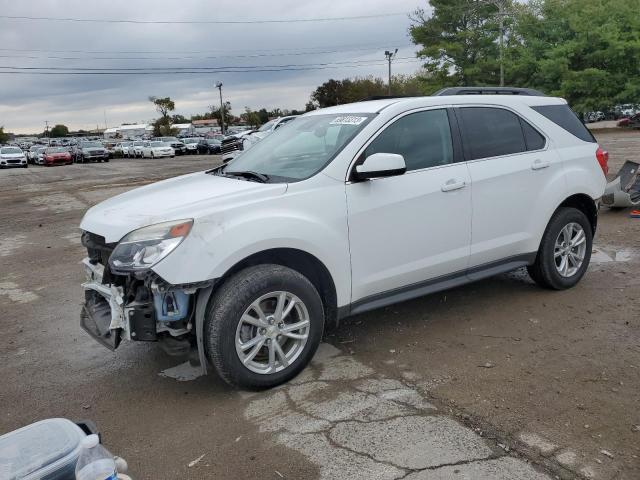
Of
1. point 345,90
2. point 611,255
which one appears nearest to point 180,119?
point 345,90

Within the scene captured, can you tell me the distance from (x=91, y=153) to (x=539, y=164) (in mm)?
41537

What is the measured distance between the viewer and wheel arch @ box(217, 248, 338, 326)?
3670 millimetres

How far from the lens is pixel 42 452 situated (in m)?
2.06

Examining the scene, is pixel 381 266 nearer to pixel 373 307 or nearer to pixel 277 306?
pixel 373 307

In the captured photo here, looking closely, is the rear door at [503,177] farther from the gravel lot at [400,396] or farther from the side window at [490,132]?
the gravel lot at [400,396]

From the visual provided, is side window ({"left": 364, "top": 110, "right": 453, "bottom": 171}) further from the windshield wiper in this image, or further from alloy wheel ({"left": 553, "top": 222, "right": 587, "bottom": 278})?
alloy wheel ({"left": 553, "top": 222, "right": 587, "bottom": 278})

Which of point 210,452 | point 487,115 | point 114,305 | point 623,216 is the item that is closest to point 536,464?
point 210,452

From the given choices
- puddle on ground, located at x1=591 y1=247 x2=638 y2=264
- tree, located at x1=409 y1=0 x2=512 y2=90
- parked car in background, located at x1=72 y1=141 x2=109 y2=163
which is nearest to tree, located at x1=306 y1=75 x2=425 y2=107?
tree, located at x1=409 y1=0 x2=512 y2=90

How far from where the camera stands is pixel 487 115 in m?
4.82

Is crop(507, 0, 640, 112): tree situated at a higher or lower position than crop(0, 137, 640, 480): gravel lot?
higher

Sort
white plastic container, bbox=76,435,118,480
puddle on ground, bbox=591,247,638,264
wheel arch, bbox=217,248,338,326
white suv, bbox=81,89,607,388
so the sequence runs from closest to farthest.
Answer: white plastic container, bbox=76,435,118,480
white suv, bbox=81,89,607,388
wheel arch, bbox=217,248,338,326
puddle on ground, bbox=591,247,638,264

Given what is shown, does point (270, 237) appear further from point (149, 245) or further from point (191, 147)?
point (191, 147)

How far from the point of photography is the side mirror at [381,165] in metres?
3.83

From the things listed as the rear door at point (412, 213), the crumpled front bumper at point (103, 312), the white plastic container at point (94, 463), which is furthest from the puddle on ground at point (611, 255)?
the white plastic container at point (94, 463)
